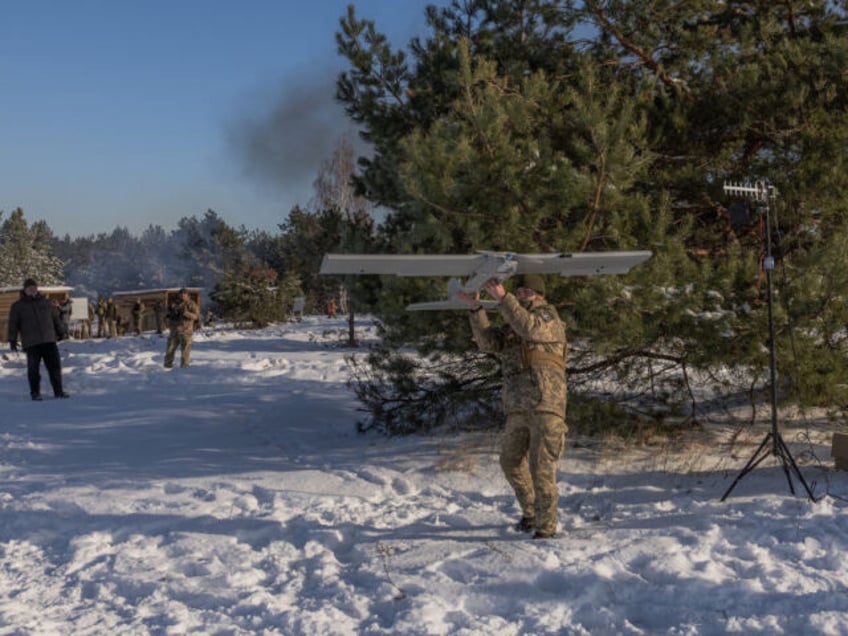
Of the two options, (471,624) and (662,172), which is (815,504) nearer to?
(471,624)

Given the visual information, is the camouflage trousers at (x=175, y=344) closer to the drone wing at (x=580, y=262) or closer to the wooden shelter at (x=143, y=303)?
the drone wing at (x=580, y=262)

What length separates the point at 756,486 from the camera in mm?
5699

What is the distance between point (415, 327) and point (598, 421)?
180cm

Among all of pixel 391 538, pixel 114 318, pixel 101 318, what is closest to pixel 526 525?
pixel 391 538

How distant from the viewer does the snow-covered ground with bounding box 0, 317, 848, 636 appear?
3752 millimetres

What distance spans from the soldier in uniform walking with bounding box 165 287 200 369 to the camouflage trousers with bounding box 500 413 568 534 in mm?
10840

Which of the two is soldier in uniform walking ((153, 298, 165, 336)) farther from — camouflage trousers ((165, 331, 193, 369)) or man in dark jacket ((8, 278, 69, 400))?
man in dark jacket ((8, 278, 69, 400))

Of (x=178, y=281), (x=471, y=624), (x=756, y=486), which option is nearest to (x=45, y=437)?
(x=471, y=624)

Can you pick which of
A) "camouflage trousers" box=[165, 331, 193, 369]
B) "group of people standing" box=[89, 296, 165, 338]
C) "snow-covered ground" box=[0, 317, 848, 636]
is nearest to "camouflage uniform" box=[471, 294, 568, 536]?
"snow-covered ground" box=[0, 317, 848, 636]

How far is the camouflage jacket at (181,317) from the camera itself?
14.8 metres

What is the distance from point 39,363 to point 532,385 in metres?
9.23

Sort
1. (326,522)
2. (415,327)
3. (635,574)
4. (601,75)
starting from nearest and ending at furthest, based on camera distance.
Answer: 1. (635,574)
2. (326,522)
3. (415,327)
4. (601,75)

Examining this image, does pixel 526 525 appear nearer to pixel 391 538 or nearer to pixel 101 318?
pixel 391 538

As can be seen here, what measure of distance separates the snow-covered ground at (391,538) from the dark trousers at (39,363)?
2918mm
